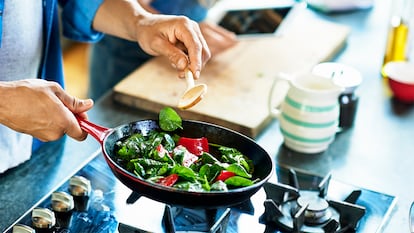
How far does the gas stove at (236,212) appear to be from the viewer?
115 cm

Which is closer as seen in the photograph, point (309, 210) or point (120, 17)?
point (309, 210)

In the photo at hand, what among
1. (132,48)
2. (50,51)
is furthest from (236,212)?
(132,48)

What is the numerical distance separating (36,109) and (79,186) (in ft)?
0.74

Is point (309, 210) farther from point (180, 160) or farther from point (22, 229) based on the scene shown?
point (22, 229)

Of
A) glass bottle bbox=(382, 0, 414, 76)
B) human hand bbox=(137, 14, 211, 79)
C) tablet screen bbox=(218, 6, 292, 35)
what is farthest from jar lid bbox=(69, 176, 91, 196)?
glass bottle bbox=(382, 0, 414, 76)

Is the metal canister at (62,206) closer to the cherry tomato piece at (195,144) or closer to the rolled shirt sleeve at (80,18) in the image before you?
the cherry tomato piece at (195,144)

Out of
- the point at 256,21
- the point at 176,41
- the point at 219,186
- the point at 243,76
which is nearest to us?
the point at 219,186

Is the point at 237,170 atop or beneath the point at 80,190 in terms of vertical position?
atop

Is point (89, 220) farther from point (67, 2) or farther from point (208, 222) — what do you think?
point (67, 2)

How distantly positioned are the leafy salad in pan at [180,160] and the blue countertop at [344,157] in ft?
0.73

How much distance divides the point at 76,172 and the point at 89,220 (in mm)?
155

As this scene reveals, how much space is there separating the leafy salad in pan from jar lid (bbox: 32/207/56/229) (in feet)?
0.48

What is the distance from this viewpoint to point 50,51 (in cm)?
145

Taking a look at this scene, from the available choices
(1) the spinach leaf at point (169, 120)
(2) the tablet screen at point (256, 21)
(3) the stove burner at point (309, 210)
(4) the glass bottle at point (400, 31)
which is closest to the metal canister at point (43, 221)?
(1) the spinach leaf at point (169, 120)
